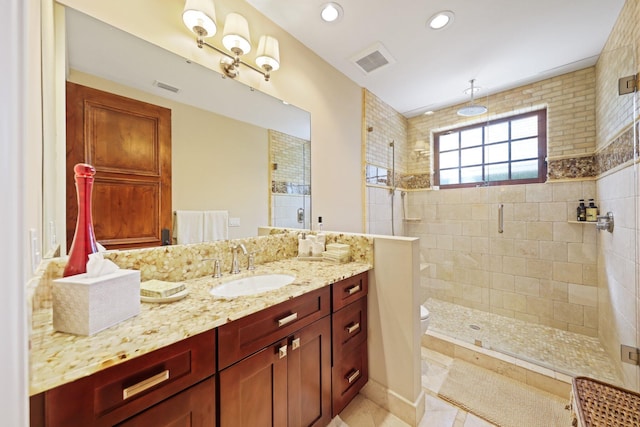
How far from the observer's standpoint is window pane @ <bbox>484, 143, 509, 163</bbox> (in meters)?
2.69

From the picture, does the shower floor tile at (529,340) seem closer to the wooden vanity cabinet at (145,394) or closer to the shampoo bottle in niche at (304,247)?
the shampoo bottle in niche at (304,247)

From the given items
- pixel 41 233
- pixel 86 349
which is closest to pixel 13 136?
pixel 86 349

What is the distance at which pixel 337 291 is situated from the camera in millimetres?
1342

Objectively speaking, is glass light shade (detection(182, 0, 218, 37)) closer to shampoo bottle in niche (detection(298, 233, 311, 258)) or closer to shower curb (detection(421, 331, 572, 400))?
shampoo bottle in niche (detection(298, 233, 311, 258))

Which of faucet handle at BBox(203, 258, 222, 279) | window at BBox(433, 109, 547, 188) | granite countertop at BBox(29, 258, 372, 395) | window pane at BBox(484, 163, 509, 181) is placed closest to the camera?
granite countertop at BBox(29, 258, 372, 395)

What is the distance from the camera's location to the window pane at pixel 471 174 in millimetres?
2844

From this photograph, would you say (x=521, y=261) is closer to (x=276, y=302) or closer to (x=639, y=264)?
(x=639, y=264)

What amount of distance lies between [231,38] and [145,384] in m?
1.68

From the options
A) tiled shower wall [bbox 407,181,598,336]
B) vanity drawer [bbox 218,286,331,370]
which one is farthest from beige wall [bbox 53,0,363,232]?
tiled shower wall [bbox 407,181,598,336]

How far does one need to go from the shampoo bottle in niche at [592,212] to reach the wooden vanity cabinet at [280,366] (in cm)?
256

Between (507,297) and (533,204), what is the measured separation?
103cm

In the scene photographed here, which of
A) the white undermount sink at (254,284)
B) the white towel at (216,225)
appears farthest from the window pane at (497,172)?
the white towel at (216,225)

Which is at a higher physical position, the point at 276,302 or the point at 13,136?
the point at 13,136

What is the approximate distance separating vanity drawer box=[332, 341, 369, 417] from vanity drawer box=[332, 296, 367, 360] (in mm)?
45
